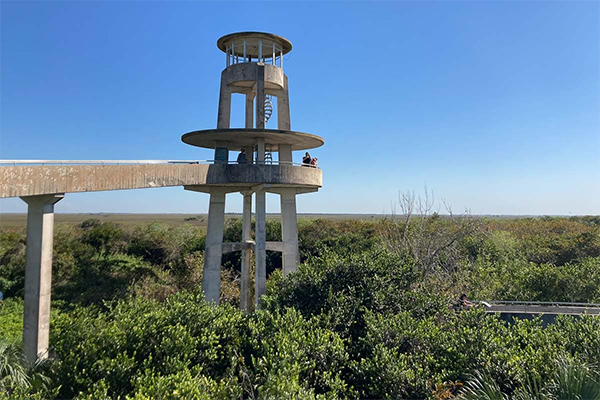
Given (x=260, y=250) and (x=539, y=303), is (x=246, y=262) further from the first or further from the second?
(x=539, y=303)

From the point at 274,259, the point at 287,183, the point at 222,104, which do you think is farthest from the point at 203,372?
the point at 274,259

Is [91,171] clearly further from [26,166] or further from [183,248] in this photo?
[183,248]

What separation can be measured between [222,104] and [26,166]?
30.4ft

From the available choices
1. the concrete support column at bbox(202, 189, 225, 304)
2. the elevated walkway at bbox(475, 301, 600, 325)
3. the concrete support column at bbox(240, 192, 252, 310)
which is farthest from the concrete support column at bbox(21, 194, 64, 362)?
the elevated walkway at bbox(475, 301, 600, 325)

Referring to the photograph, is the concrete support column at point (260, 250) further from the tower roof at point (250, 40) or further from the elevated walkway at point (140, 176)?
the tower roof at point (250, 40)

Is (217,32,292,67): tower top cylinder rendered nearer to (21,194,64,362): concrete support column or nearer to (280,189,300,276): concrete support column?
(280,189,300,276): concrete support column

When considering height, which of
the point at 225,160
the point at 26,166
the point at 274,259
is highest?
the point at 225,160

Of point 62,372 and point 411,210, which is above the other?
point 411,210

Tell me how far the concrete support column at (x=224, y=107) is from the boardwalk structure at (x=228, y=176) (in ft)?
0.15

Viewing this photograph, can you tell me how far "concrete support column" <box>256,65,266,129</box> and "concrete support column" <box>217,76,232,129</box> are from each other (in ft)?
5.32

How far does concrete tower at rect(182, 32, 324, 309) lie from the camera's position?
586 inches

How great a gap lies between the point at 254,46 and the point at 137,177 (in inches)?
365

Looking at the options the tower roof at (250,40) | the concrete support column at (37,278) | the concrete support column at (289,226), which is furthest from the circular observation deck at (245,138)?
the concrete support column at (37,278)

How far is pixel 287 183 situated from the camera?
50.1ft
